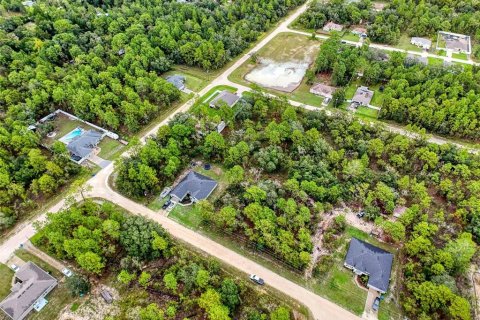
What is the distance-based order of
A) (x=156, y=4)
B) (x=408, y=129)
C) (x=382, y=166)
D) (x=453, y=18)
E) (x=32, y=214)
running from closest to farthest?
(x=32, y=214)
(x=382, y=166)
(x=408, y=129)
(x=453, y=18)
(x=156, y=4)

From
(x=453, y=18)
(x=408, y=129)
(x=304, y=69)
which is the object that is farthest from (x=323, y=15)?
(x=408, y=129)

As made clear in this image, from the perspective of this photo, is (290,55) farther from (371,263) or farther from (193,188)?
(371,263)

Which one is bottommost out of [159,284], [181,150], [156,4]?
[159,284]

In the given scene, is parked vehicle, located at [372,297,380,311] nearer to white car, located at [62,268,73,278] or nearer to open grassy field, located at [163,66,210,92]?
white car, located at [62,268,73,278]

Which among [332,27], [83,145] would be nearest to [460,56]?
[332,27]

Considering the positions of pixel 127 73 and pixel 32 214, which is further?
pixel 127 73

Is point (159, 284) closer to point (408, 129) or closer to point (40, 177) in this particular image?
point (40, 177)

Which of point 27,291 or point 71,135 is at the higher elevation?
point 71,135
